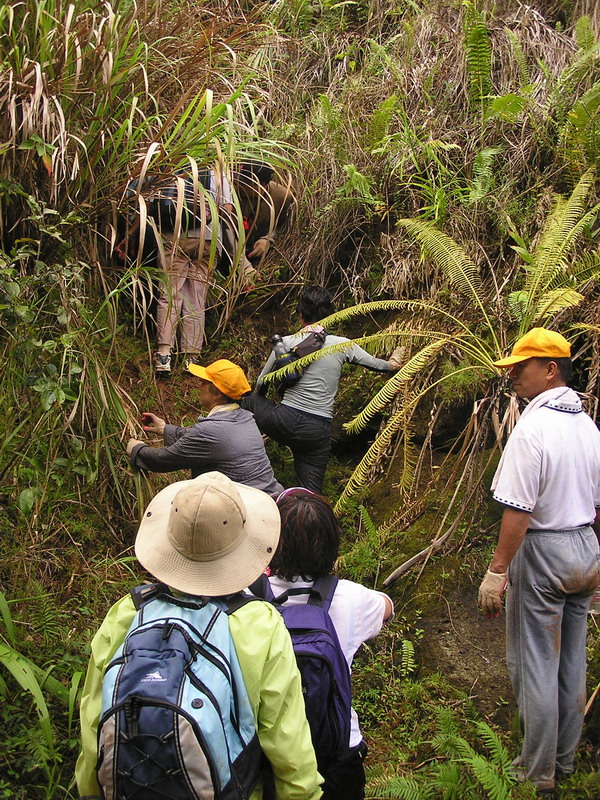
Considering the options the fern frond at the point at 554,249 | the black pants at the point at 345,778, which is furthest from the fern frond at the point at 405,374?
the black pants at the point at 345,778

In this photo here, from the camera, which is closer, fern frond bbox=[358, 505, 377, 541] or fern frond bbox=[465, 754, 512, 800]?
fern frond bbox=[465, 754, 512, 800]

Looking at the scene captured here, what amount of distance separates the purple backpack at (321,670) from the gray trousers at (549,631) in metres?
1.12

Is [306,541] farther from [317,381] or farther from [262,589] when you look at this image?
[317,381]

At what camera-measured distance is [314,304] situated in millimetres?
5016

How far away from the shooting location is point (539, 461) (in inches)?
119

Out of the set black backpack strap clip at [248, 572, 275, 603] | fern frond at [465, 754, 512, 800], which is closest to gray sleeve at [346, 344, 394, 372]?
fern frond at [465, 754, 512, 800]

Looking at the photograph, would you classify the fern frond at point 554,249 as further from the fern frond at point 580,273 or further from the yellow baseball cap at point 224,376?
the yellow baseball cap at point 224,376

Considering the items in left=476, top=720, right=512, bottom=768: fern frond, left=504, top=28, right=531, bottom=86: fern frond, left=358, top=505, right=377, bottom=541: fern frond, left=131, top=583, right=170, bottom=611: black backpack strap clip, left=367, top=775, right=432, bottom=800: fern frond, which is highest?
left=504, top=28, right=531, bottom=86: fern frond

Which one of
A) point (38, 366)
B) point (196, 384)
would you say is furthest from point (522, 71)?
point (38, 366)

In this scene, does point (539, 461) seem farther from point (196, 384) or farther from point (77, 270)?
point (196, 384)

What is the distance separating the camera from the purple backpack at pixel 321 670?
7.09 feet

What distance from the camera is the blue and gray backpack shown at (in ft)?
5.83

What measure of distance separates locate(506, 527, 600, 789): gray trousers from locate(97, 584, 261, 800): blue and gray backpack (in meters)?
1.60

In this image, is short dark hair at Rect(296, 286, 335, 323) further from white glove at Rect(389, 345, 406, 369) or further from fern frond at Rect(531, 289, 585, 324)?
fern frond at Rect(531, 289, 585, 324)
